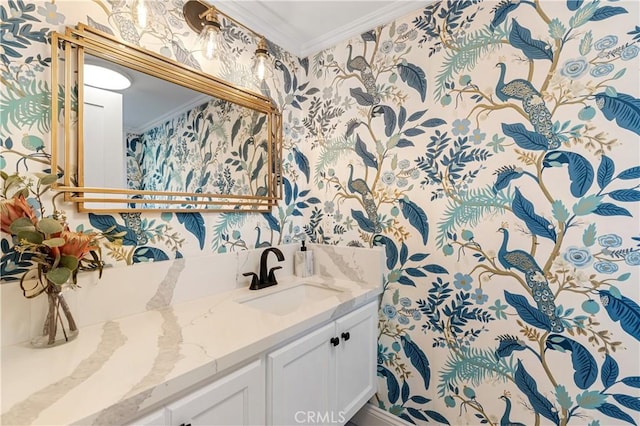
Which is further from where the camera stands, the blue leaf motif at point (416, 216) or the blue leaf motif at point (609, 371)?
the blue leaf motif at point (416, 216)

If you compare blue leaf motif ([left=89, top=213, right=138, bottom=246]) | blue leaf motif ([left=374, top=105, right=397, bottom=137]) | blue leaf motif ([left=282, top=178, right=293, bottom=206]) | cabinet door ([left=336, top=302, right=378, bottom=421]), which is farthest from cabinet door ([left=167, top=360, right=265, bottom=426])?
blue leaf motif ([left=374, top=105, right=397, bottom=137])

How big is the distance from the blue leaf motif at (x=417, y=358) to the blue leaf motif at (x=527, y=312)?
0.50 meters

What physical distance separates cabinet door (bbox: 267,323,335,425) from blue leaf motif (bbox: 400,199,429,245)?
2.17 feet

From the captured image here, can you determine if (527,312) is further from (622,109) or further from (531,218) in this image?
→ (622,109)

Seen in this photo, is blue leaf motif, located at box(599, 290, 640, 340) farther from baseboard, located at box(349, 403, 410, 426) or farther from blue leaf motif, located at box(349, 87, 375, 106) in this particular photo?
blue leaf motif, located at box(349, 87, 375, 106)

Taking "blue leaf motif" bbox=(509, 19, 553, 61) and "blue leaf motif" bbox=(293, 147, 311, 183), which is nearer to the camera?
"blue leaf motif" bbox=(509, 19, 553, 61)

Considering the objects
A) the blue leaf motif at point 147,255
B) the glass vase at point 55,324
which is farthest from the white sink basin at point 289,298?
the glass vase at point 55,324

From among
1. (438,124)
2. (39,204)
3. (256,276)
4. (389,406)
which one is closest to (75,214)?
(39,204)

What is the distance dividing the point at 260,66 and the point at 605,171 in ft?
5.11

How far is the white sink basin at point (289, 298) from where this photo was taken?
4.74ft

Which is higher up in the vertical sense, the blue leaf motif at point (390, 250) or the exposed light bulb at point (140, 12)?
the exposed light bulb at point (140, 12)

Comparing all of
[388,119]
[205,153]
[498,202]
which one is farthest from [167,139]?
[498,202]

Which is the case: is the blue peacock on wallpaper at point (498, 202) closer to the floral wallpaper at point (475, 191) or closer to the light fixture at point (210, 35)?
the floral wallpaper at point (475, 191)

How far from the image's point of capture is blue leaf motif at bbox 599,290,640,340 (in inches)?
39.6
